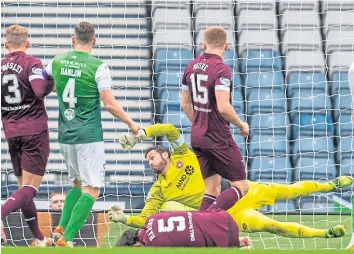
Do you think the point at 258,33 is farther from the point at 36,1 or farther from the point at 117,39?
the point at 36,1

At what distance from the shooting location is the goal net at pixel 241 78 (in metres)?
12.4

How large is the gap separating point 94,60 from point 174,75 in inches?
158

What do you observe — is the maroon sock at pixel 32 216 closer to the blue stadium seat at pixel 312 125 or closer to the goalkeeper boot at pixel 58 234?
the goalkeeper boot at pixel 58 234

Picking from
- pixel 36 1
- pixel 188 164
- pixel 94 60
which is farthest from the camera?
pixel 36 1

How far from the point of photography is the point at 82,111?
29.1 ft

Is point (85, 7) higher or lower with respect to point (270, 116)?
higher

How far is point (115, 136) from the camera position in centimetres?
1284

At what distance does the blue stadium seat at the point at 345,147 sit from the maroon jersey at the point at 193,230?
186 inches

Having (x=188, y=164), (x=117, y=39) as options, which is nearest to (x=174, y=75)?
(x=117, y=39)

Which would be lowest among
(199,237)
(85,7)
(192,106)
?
(199,237)

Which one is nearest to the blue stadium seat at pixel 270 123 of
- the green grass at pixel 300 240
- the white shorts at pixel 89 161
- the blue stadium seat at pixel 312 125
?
the blue stadium seat at pixel 312 125

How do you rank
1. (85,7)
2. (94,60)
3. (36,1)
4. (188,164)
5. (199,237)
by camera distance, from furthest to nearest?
(85,7)
(36,1)
(188,164)
(94,60)
(199,237)

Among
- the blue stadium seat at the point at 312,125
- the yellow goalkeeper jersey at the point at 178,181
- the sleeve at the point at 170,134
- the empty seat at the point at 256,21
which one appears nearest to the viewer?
the sleeve at the point at 170,134

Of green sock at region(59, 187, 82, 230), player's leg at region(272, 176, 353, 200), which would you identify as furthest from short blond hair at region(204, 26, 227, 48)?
player's leg at region(272, 176, 353, 200)
